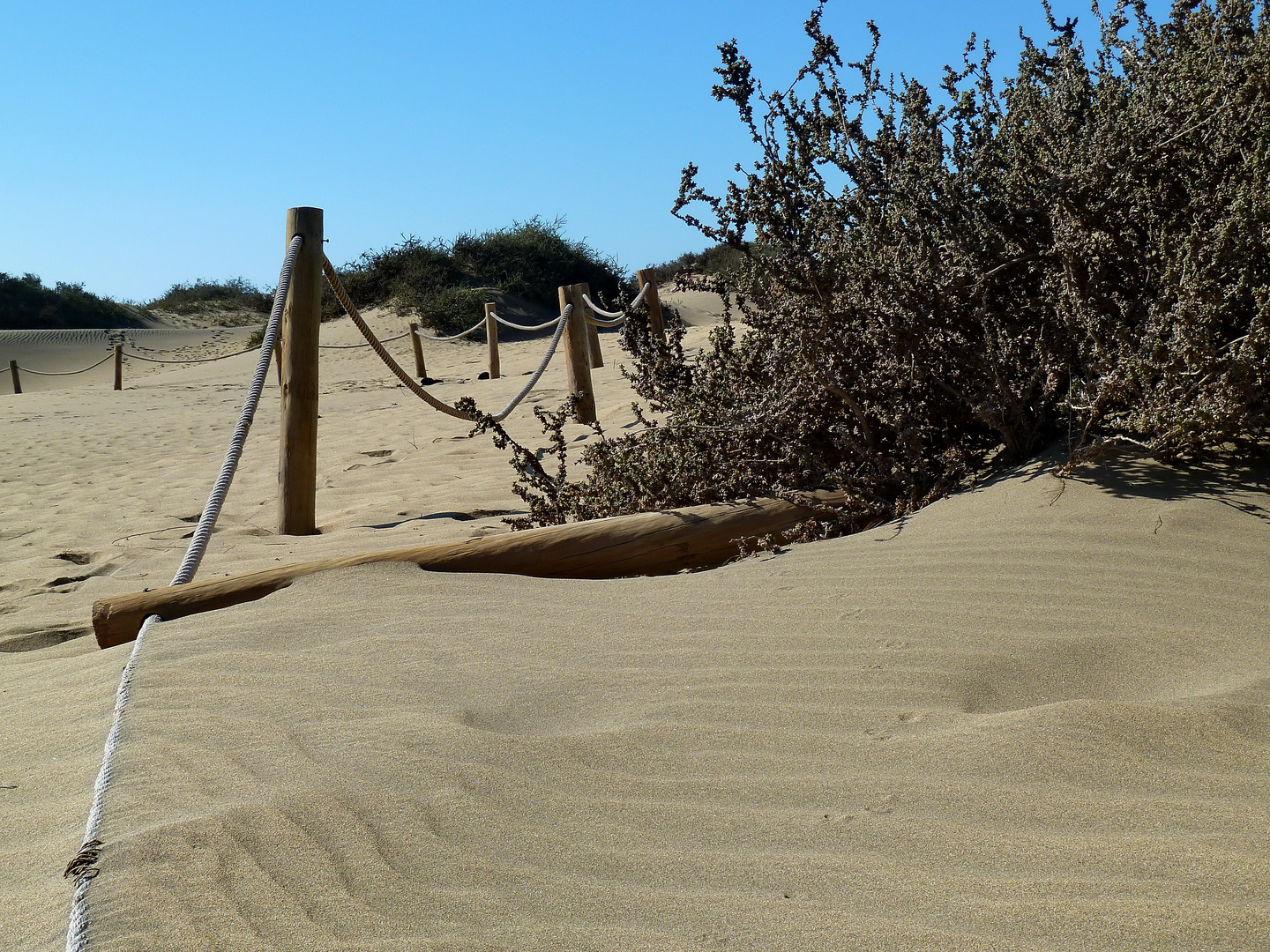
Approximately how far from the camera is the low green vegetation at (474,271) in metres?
24.5

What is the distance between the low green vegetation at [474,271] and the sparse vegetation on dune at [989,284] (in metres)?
20.1

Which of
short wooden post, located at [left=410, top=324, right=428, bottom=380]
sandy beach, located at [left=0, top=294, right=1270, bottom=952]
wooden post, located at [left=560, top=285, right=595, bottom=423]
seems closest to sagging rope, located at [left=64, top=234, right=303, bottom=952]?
sandy beach, located at [left=0, top=294, right=1270, bottom=952]

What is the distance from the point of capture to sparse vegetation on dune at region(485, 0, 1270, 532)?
124 inches

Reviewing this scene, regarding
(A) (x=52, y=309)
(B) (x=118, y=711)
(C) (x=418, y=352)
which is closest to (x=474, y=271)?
(C) (x=418, y=352)

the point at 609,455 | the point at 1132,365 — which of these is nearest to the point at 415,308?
the point at 609,455

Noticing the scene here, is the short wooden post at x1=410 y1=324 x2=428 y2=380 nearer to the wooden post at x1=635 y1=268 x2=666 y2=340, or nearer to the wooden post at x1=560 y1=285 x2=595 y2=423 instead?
the wooden post at x1=635 y1=268 x2=666 y2=340

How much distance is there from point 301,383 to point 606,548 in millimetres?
2384

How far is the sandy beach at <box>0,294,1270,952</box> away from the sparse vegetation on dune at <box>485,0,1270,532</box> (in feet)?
1.11

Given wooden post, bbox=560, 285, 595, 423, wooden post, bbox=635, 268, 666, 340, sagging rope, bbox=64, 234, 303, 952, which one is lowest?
sagging rope, bbox=64, 234, 303, 952

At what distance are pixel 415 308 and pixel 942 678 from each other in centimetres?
2233

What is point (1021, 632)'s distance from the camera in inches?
97.6

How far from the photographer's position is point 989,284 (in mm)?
3678

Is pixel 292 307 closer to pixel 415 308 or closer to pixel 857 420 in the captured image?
pixel 857 420

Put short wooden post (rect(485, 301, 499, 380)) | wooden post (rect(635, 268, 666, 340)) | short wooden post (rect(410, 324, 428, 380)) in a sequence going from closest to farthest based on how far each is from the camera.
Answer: wooden post (rect(635, 268, 666, 340))
short wooden post (rect(485, 301, 499, 380))
short wooden post (rect(410, 324, 428, 380))
